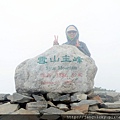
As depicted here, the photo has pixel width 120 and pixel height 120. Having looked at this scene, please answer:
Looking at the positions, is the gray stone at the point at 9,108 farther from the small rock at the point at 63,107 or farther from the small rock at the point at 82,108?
the small rock at the point at 82,108

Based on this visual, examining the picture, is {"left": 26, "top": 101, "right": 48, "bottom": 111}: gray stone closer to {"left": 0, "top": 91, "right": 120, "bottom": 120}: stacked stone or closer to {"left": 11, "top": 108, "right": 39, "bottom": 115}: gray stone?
{"left": 0, "top": 91, "right": 120, "bottom": 120}: stacked stone

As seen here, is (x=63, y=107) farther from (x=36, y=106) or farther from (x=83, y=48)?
(x=83, y=48)

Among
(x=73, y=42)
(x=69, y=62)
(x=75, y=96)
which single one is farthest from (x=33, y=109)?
(x=73, y=42)

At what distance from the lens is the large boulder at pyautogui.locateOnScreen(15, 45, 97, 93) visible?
268 inches

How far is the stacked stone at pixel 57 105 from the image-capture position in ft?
20.4

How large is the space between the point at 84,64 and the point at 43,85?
3.83ft

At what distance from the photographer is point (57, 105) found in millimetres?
6602

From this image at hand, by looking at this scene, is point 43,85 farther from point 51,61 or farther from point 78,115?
point 78,115

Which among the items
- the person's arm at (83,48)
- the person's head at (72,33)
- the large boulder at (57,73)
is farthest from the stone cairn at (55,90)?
the person's head at (72,33)

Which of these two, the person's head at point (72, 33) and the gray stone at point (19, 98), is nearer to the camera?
the gray stone at point (19, 98)

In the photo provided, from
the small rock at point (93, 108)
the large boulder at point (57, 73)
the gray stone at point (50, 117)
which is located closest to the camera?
the gray stone at point (50, 117)

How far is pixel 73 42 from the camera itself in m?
8.54

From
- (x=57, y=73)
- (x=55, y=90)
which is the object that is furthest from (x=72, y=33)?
(x=55, y=90)

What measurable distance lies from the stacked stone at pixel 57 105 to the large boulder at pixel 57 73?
0.18m
